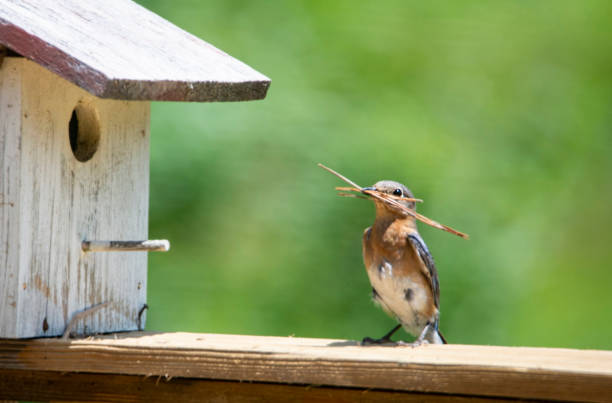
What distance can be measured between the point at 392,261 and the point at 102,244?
3.36 feet

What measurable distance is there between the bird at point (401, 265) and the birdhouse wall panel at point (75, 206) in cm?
88

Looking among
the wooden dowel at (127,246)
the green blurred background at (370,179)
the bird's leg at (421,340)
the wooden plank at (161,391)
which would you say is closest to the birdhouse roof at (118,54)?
the wooden dowel at (127,246)

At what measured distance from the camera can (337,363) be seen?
113 inches

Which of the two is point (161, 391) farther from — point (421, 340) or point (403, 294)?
point (403, 294)

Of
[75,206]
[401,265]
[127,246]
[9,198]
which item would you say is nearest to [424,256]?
[401,265]

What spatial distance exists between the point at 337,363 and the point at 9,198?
117cm

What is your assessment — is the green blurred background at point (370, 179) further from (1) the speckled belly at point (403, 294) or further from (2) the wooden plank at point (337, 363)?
(2) the wooden plank at point (337, 363)

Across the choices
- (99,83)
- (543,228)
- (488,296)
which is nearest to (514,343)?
(488,296)

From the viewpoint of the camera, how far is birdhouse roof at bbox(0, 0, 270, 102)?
9.84ft

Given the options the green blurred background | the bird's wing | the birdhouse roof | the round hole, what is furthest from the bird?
the green blurred background

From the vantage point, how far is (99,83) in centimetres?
294

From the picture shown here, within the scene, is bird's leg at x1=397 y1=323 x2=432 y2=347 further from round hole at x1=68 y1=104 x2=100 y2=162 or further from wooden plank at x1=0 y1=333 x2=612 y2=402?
round hole at x1=68 y1=104 x2=100 y2=162

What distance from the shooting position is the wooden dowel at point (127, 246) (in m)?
3.32

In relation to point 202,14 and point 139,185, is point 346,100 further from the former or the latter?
point 139,185
